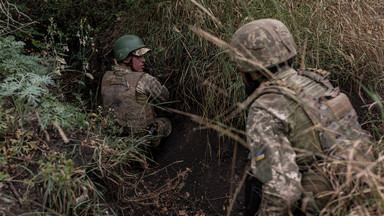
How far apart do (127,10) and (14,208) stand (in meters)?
3.40

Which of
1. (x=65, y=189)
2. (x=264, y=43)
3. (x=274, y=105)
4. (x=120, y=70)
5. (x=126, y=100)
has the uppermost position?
(x=264, y=43)

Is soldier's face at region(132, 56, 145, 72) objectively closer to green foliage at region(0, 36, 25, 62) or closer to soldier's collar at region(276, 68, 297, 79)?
green foliage at region(0, 36, 25, 62)

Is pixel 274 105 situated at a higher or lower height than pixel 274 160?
higher

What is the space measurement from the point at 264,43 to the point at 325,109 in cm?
61

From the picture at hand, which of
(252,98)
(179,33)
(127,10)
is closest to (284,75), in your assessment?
(252,98)

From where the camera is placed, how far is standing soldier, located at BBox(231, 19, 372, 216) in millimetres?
2043

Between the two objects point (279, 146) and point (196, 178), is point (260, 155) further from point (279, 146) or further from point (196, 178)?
point (196, 178)

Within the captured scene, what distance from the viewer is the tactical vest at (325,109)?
201 centimetres

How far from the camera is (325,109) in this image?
2.08m

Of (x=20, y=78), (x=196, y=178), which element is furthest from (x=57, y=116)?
(x=196, y=178)

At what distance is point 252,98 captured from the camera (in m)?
2.28

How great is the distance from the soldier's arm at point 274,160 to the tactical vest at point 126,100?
224cm

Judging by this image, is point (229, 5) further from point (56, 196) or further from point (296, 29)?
point (56, 196)

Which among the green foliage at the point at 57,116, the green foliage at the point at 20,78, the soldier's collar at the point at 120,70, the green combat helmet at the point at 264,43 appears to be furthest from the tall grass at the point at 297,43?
the green foliage at the point at 20,78
